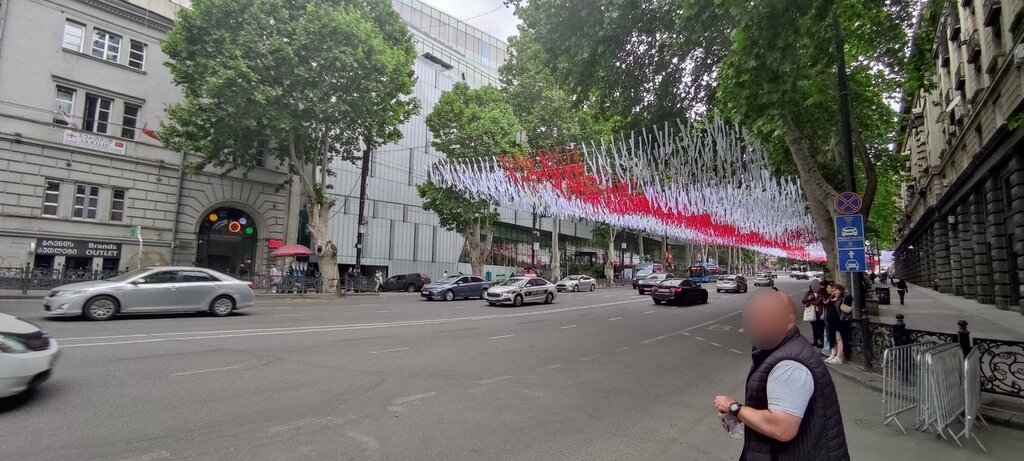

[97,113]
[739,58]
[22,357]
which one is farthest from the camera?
[97,113]

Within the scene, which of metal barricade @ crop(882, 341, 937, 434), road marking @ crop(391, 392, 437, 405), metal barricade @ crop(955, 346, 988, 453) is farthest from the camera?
road marking @ crop(391, 392, 437, 405)

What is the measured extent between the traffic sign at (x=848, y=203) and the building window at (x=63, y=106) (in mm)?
28687

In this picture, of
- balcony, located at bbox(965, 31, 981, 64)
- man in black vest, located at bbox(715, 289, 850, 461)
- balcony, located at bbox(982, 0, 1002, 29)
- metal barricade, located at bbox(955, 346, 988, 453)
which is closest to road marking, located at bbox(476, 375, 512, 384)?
man in black vest, located at bbox(715, 289, 850, 461)

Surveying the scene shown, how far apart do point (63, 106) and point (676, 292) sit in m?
29.1

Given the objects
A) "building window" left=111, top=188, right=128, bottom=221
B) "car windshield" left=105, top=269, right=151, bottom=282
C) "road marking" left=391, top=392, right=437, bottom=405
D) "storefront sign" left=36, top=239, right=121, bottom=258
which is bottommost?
"road marking" left=391, top=392, right=437, bottom=405

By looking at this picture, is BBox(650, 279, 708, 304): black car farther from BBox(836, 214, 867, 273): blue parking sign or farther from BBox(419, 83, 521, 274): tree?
BBox(836, 214, 867, 273): blue parking sign

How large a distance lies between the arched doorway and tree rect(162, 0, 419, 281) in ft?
11.8

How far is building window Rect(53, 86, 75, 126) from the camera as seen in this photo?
68.6 ft

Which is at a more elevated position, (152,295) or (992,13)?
(992,13)

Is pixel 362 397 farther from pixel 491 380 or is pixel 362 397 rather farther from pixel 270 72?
pixel 270 72

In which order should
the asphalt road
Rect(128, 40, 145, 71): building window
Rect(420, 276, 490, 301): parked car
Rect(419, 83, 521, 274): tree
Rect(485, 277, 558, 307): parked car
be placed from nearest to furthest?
the asphalt road → Rect(485, 277, 558, 307): parked car → Rect(128, 40, 145, 71): building window → Rect(420, 276, 490, 301): parked car → Rect(419, 83, 521, 274): tree

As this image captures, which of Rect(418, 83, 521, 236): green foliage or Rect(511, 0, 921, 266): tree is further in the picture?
Rect(418, 83, 521, 236): green foliage

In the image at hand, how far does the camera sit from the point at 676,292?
77.3ft

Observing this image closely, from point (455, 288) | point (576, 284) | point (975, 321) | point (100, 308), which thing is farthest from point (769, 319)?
point (576, 284)
